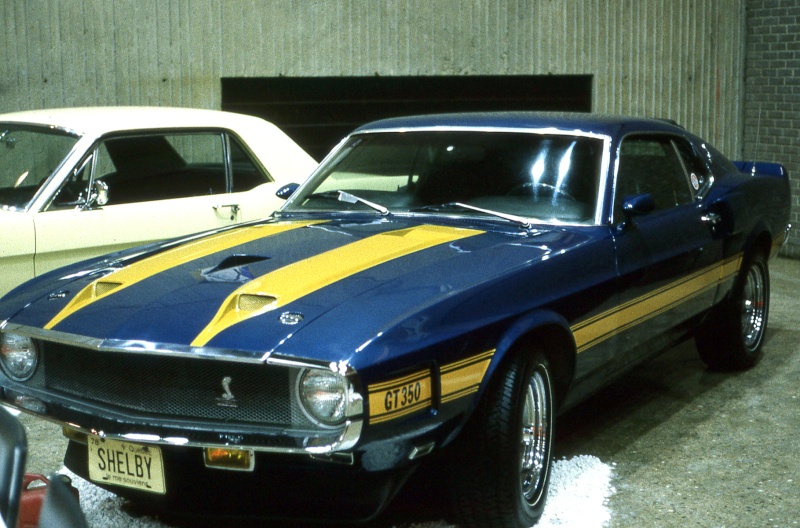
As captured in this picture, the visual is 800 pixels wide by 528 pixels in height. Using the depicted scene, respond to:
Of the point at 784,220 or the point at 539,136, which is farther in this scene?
the point at 784,220

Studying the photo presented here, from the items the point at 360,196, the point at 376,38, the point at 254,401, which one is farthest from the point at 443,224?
the point at 376,38

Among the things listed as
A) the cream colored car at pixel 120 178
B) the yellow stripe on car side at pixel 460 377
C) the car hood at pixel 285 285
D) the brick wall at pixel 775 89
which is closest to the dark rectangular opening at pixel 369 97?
the brick wall at pixel 775 89

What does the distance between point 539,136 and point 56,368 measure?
7.63 feet

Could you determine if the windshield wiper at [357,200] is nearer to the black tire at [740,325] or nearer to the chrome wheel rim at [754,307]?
the black tire at [740,325]

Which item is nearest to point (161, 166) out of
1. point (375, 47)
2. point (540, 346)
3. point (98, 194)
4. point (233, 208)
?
point (233, 208)

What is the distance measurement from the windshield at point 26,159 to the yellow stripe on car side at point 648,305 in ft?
10.4

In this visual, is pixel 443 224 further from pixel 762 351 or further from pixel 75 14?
pixel 75 14

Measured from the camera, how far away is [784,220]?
23.1 feet

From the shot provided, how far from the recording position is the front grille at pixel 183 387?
354 cm

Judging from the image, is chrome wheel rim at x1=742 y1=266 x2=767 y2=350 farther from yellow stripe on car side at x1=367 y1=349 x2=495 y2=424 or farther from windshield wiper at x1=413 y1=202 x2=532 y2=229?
yellow stripe on car side at x1=367 y1=349 x2=495 y2=424

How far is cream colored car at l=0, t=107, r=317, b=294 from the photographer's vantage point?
6.09 m

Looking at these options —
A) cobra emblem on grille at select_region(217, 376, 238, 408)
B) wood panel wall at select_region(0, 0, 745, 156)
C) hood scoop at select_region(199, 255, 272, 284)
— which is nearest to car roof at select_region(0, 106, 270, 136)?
wood panel wall at select_region(0, 0, 745, 156)

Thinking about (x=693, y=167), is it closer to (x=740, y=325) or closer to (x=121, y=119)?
(x=740, y=325)

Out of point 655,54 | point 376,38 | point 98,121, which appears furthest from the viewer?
point 655,54
